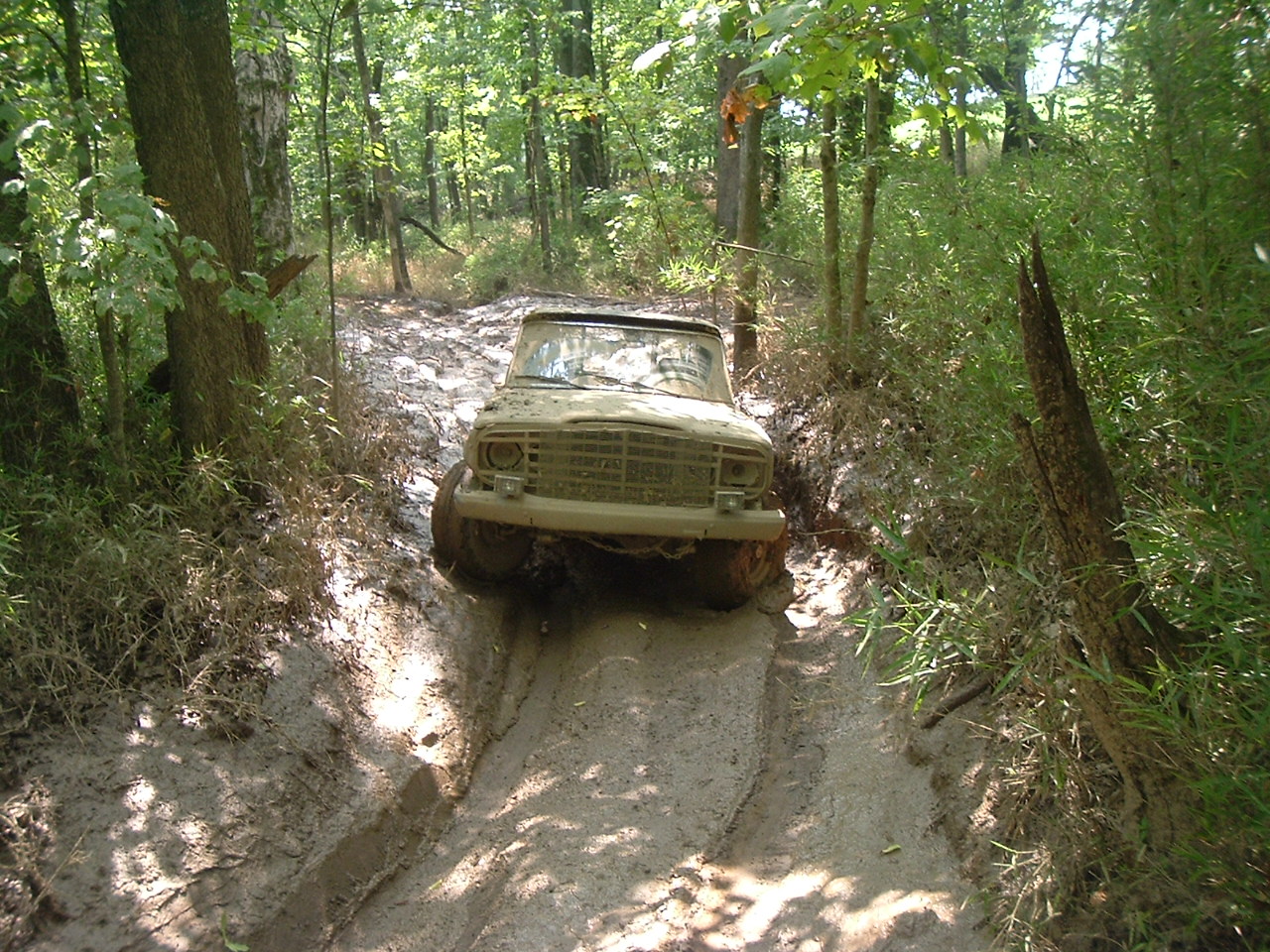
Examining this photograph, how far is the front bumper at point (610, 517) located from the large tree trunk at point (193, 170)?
133cm

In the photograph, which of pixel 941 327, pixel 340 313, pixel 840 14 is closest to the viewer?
pixel 840 14

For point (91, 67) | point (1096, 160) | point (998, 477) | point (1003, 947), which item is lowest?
point (1003, 947)

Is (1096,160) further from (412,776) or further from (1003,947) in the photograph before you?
(412,776)

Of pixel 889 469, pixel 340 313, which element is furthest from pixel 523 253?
pixel 889 469

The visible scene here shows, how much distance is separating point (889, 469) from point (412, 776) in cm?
336

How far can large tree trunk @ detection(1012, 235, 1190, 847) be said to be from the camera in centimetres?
275

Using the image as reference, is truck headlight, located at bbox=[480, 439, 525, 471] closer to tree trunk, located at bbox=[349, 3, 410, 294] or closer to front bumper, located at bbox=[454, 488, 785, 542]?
front bumper, located at bbox=[454, 488, 785, 542]

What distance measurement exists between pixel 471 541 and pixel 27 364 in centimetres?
238

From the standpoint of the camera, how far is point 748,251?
29.6 ft

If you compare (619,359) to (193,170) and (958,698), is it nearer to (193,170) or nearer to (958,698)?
(193,170)

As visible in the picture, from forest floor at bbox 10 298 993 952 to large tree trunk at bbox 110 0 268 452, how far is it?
3.39 ft

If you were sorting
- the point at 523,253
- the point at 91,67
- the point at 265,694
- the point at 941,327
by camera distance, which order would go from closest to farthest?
the point at 265,694 < the point at 91,67 < the point at 941,327 < the point at 523,253

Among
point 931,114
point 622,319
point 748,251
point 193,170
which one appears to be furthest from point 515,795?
point 748,251

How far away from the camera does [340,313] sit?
10008 mm
